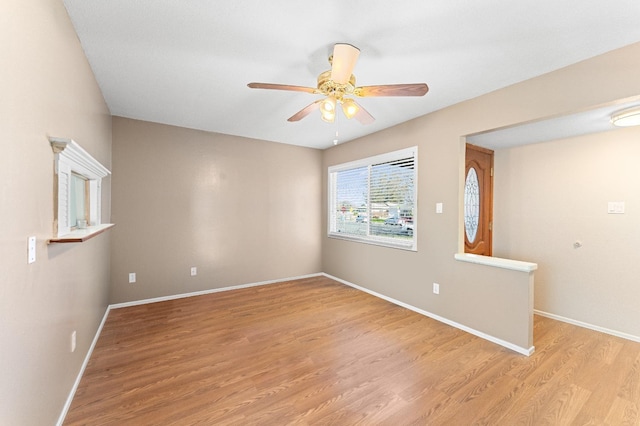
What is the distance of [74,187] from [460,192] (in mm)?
3473

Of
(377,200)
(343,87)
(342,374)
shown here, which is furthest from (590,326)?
(343,87)

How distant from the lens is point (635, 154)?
2.73 meters

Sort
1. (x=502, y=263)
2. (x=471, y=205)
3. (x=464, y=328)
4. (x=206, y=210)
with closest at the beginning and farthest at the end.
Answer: (x=502, y=263) → (x=464, y=328) → (x=471, y=205) → (x=206, y=210)

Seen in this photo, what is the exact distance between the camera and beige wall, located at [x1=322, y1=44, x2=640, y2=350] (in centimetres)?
200

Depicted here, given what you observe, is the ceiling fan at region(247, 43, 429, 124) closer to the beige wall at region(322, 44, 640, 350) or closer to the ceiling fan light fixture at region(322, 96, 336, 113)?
the ceiling fan light fixture at region(322, 96, 336, 113)

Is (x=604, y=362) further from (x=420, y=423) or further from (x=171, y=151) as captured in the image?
(x=171, y=151)

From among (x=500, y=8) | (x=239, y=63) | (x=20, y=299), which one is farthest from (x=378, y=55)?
(x=20, y=299)

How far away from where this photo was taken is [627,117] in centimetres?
235

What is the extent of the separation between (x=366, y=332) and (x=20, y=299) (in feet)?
8.39

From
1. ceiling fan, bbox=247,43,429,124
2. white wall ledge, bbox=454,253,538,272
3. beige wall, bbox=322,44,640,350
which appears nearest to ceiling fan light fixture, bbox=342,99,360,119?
ceiling fan, bbox=247,43,429,124

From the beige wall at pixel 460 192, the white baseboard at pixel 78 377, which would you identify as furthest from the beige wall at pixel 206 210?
the beige wall at pixel 460 192

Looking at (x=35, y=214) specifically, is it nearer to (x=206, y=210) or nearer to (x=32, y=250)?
(x=32, y=250)

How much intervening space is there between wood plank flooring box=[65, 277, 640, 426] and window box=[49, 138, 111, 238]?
1.18 metres

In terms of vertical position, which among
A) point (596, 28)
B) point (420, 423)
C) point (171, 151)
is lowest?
point (420, 423)
